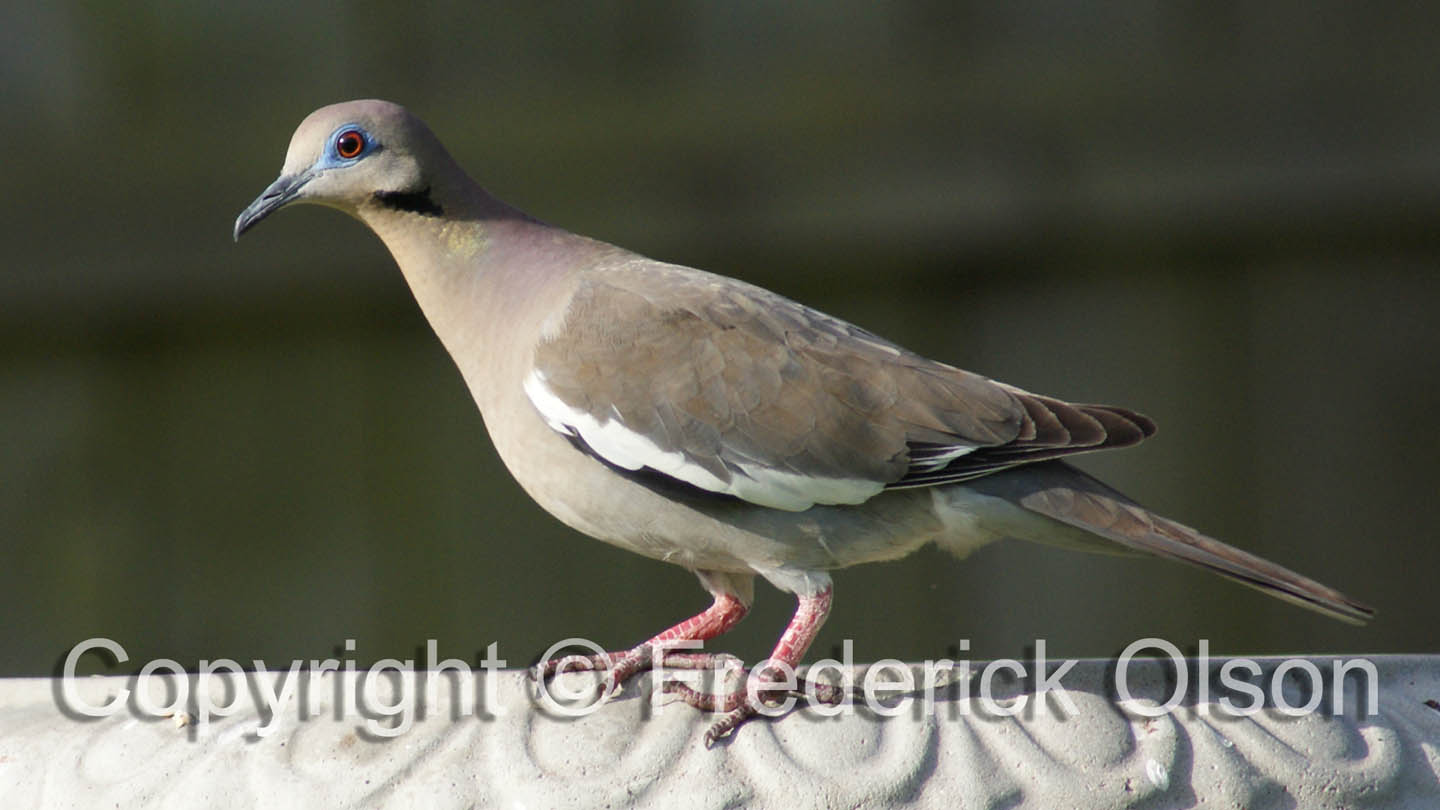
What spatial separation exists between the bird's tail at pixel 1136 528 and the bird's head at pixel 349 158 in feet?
3.10

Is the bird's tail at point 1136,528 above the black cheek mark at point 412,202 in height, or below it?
below

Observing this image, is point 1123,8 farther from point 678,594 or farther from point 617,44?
point 678,594

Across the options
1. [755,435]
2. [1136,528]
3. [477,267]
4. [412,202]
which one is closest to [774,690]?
[755,435]

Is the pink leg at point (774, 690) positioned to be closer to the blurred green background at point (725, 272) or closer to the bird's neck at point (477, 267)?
the bird's neck at point (477, 267)

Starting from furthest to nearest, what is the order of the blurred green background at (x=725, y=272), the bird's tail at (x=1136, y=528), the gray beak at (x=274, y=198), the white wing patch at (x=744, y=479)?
the blurred green background at (x=725, y=272), the gray beak at (x=274, y=198), the white wing patch at (x=744, y=479), the bird's tail at (x=1136, y=528)

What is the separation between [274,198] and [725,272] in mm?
1269

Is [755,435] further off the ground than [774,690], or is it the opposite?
[755,435]

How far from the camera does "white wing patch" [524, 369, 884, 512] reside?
6.37 feet

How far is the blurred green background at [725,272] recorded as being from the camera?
122 inches

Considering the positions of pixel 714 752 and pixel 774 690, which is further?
pixel 774 690

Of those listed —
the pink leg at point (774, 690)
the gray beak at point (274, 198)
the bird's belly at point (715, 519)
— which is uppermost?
the gray beak at point (274, 198)

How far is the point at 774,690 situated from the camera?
177 cm

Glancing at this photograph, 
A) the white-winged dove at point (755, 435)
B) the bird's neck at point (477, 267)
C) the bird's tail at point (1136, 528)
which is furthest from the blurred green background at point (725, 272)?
the bird's tail at point (1136, 528)

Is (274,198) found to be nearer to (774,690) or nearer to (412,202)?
(412,202)
